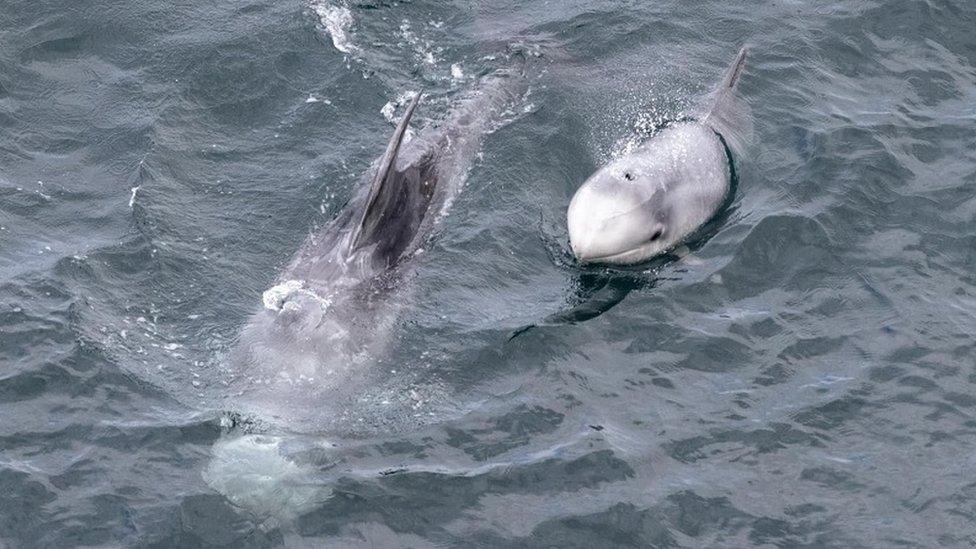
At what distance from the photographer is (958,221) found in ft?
62.5

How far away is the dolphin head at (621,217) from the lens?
1797 cm

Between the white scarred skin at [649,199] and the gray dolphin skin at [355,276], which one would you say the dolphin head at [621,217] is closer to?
the white scarred skin at [649,199]

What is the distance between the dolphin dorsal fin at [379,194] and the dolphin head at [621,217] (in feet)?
8.81

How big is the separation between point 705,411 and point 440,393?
3.23m

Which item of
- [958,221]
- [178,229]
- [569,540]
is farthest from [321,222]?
[958,221]

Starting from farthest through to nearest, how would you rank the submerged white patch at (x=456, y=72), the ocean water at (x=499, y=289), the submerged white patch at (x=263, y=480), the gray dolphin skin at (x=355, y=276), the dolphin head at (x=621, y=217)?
1. the submerged white patch at (x=456, y=72)
2. the dolphin head at (x=621, y=217)
3. the gray dolphin skin at (x=355, y=276)
4. the ocean water at (x=499, y=289)
5. the submerged white patch at (x=263, y=480)

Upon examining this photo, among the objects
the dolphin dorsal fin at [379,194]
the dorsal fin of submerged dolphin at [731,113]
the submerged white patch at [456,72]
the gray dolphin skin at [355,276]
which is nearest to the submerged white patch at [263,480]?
the gray dolphin skin at [355,276]

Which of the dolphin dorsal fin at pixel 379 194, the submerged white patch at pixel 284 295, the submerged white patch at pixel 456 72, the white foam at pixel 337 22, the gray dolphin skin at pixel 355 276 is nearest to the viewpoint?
the gray dolphin skin at pixel 355 276

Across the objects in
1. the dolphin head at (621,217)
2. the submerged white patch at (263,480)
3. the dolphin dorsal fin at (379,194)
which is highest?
the dolphin dorsal fin at (379,194)

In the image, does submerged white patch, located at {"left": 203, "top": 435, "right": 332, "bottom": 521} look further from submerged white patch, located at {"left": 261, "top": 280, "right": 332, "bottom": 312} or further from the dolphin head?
the dolphin head

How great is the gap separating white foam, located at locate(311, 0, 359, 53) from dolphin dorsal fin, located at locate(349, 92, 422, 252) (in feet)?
16.5

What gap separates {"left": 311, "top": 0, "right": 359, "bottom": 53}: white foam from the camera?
2197 centimetres

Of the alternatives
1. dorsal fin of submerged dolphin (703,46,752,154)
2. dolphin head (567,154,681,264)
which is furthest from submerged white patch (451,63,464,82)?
dorsal fin of submerged dolphin (703,46,752,154)

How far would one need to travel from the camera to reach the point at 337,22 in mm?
22328
